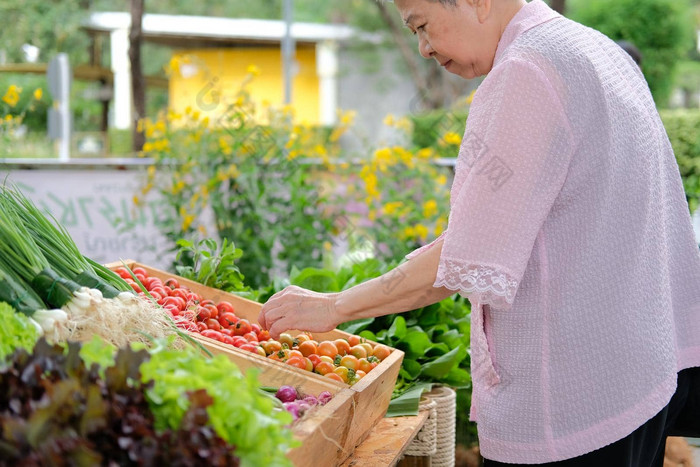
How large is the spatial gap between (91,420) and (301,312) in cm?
82

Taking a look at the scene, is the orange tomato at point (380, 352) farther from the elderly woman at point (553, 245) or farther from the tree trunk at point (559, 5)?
the tree trunk at point (559, 5)

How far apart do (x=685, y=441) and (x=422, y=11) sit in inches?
82.2

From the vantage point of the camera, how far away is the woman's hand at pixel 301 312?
1.93 meters

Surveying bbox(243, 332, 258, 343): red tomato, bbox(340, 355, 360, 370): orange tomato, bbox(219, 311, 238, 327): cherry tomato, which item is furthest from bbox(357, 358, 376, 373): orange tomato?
bbox(219, 311, 238, 327): cherry tomato

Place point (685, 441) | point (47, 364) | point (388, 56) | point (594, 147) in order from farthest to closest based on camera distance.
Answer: point (388, 56)
point (685, 441)
point (594, 147)
point (47, 364)

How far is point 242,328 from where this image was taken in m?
2.45

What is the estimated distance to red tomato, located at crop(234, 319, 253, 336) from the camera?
7.99 feet

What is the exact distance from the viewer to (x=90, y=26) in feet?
55.5

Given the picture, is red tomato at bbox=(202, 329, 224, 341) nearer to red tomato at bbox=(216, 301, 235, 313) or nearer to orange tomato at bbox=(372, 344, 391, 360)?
red tomato at bbox=(216, 301, 235, 313)

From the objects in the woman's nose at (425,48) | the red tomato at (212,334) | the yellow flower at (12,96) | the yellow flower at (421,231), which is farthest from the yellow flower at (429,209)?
the woman's nose at (425,48)

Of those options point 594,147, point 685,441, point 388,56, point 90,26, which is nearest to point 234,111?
point 685,441

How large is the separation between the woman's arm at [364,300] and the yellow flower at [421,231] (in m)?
3.03

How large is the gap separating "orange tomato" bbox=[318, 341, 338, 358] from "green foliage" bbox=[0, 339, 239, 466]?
106cm

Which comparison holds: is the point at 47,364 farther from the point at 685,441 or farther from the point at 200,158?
the point at 200,158
